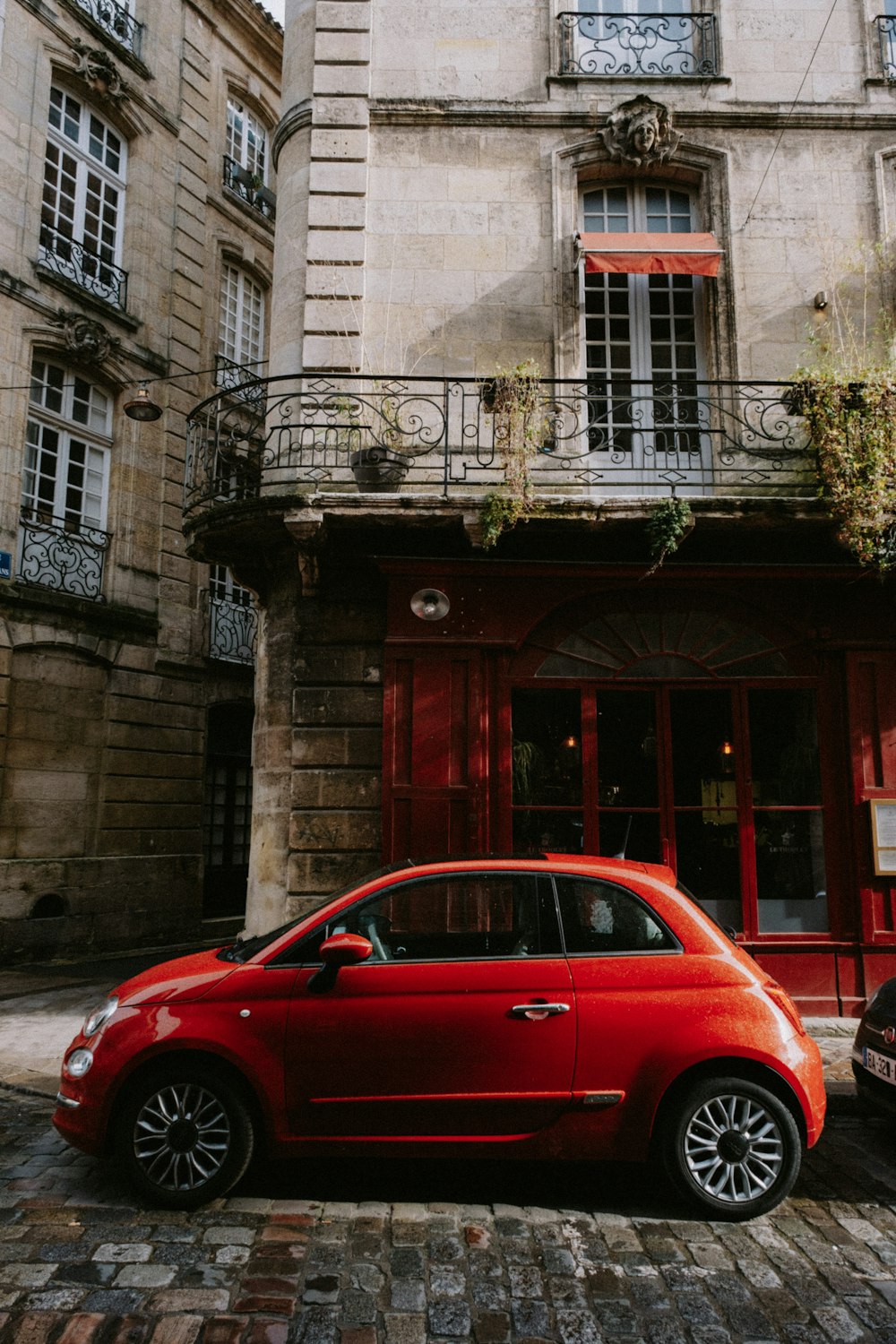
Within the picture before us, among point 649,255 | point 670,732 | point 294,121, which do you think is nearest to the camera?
point 670,732

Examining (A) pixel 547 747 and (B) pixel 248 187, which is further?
(B) pixel 248 187

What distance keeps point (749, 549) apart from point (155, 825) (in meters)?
10.6

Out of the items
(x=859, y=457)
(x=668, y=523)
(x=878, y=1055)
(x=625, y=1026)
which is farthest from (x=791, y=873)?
(x=625, y=1026)

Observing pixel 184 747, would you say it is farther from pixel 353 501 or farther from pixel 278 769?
pixel 353 501

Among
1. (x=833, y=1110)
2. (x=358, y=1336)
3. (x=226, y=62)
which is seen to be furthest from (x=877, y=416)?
(x=226, y=62)

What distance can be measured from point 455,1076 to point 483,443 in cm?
626

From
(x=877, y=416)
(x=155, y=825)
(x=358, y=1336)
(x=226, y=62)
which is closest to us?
(x=358, y=1336)

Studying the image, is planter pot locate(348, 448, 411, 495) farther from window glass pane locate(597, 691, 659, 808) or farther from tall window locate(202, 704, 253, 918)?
tall window locate(202, 704, 253, 918)

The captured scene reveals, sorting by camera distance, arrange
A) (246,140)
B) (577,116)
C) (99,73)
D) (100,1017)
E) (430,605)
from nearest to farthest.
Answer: (100,1017), (430,605), (577,116), (99,73), (246,140)

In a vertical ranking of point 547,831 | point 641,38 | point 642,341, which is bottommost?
point 547,831

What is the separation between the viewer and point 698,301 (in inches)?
A: 374

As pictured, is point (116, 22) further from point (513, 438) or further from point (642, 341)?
point (513, 438)

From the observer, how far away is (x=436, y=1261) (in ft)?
12.1

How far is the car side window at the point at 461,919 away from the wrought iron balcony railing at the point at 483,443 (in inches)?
186
